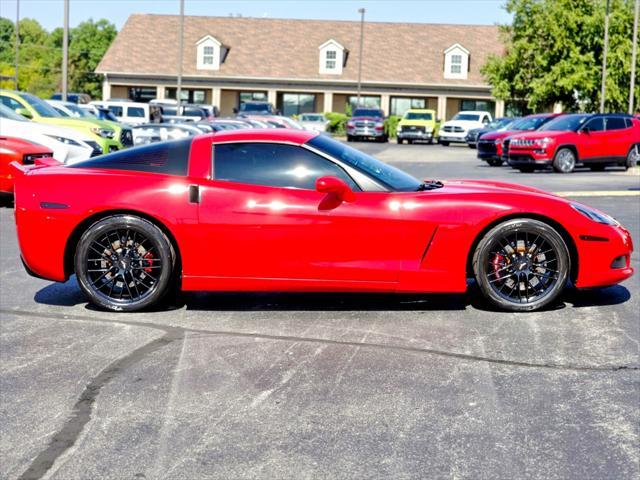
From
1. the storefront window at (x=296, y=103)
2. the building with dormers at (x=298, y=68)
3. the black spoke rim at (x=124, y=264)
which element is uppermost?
the building with dormers at (x=298, y=68)

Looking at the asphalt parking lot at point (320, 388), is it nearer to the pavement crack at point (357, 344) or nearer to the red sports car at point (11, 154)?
the pavement crack at point (357, 344)

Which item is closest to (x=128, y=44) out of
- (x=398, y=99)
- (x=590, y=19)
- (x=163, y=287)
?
(x=398, y=99)

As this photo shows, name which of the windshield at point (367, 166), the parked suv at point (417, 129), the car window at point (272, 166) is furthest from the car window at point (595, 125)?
the parked suv at point (417, 129)

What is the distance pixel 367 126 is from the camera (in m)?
56.9

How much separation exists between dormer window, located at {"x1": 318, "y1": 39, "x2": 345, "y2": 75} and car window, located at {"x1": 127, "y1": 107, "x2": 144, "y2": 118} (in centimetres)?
2834

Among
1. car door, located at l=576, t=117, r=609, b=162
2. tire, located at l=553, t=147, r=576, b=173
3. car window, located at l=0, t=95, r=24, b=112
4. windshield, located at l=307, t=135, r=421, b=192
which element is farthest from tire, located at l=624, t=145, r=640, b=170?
windshield, located at l=307, t=135, r=421, b=192

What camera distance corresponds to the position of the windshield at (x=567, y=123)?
88.1ft

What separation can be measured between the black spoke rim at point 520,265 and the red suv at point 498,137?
889 inches

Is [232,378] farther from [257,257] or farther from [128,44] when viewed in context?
[128,44]

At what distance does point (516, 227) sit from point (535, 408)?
8.23 feet

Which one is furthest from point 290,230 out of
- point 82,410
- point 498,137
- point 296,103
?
point 296,103

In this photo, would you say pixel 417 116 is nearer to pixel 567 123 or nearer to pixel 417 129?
pixel 417 129

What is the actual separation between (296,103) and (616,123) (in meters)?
44.6

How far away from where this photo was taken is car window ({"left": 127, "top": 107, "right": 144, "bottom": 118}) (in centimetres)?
4262
